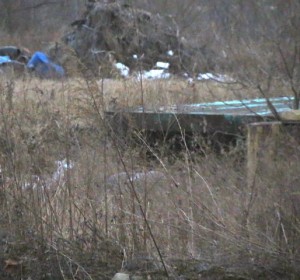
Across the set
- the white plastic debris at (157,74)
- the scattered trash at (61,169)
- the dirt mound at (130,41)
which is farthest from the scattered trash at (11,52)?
the scattered trash at (61,169)

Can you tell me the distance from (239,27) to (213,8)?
117 centimetres

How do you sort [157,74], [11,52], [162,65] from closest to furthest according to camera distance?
[157,74]
[162,65]
[11,52]

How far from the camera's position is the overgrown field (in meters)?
3.90

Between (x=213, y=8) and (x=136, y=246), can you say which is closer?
(x=136, y=246)

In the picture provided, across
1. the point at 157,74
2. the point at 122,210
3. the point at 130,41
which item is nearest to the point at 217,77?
the point at 130,41

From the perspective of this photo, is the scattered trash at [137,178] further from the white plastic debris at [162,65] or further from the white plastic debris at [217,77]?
the white plastic debris at [162,65]

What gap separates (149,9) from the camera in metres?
7.79

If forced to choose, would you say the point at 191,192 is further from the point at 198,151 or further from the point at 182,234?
the point at 198,151

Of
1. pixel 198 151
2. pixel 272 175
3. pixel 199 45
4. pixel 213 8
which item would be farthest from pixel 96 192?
pixel 199 45

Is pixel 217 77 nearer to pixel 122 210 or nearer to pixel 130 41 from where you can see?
pixel 130 41

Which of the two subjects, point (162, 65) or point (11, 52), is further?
point (11, 52)

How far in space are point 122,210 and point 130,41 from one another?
124 inches

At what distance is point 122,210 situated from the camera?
14.0 feet

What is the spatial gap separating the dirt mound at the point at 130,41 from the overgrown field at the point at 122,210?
611 millimetres
